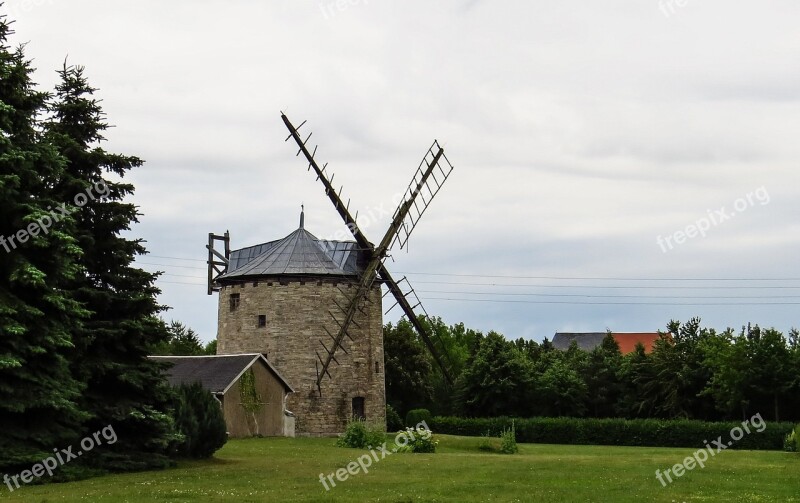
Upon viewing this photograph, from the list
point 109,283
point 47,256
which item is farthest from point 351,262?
point 47,256

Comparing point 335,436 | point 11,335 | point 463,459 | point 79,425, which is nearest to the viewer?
point 11,335

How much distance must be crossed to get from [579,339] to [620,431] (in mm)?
60249

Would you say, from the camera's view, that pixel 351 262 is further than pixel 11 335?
Yes

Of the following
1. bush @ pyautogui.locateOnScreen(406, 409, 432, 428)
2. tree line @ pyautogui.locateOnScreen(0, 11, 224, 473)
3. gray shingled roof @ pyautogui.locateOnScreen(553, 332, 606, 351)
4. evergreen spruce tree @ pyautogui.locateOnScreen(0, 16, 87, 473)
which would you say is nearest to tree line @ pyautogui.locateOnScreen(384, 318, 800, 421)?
bush @ pyautogui.locateOnScreen(406, 409, 432, 428)

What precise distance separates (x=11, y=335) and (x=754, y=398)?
38618 mm

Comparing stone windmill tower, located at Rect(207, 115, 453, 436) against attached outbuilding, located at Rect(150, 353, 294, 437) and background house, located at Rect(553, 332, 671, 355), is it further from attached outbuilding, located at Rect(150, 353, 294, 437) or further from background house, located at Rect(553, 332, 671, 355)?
background house, located at Rect(553, 332, 671, 355)

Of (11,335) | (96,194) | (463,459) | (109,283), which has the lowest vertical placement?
(463,459)

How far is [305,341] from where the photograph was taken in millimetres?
48594

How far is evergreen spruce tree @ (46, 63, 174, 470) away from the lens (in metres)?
25.1

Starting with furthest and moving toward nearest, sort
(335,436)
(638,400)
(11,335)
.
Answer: (638,400) → (335,436) → (11,335)

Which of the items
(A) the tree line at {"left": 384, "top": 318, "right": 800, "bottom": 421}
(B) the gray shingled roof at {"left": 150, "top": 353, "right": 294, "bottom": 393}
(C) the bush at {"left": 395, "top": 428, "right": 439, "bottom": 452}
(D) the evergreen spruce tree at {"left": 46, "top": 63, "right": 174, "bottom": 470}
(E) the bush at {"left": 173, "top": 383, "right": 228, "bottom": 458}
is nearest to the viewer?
(D) the evergreen spruce tree at {"left": 46, "top": 63, "right": 174, "bottom": 470}

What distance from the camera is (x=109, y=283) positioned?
26.3 metres

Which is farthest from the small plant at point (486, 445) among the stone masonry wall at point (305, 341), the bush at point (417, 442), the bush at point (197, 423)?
the bush at point (197, 423)

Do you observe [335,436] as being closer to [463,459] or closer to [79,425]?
[463,459]
